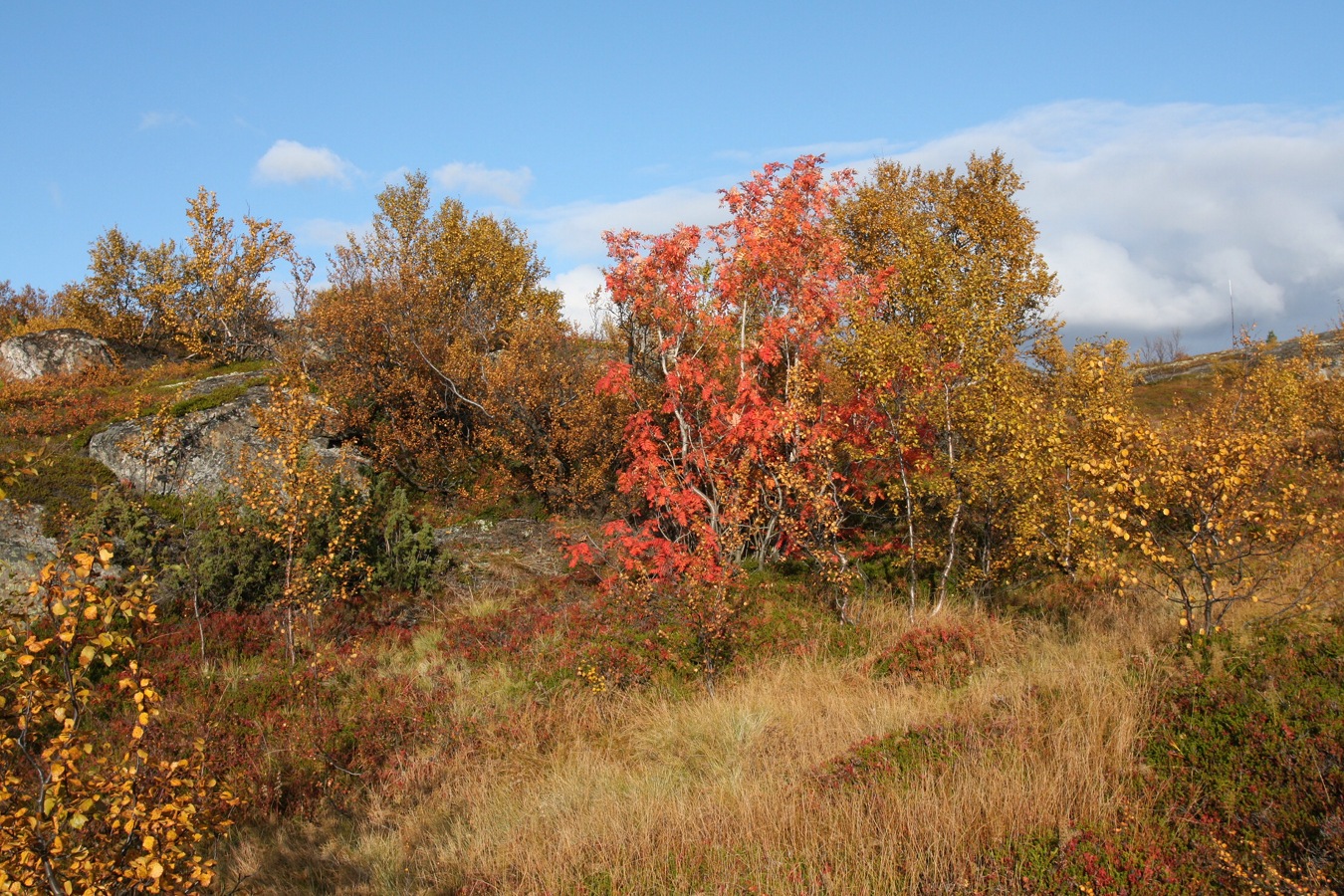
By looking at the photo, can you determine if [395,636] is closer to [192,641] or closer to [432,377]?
[192,641]

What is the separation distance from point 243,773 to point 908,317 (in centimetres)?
1367

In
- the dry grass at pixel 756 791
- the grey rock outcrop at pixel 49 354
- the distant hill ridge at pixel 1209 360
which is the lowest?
the dry grass at pixel 756 791

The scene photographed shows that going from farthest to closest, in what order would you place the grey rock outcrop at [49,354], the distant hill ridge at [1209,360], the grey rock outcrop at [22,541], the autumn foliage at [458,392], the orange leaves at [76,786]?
the distant hill ridge at [1209,360], the grey rock outcrop at [49,354], the autumn foliage at [458,392], the grey rock outcrop at [22,541], the orange leaves at [76,786]

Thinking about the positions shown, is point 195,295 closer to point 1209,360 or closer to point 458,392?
point 458,392

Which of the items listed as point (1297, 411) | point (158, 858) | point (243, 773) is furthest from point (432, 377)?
point (1297, 411)

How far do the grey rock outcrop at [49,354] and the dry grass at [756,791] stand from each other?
2112 cm

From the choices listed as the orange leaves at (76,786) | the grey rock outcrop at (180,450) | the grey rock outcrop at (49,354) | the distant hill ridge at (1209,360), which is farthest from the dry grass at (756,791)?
the distant hill ridge at (1209,360)

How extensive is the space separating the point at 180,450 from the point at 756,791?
16.1 m

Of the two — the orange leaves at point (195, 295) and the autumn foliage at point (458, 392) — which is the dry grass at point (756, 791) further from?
the orange leaves at point (195, 295)

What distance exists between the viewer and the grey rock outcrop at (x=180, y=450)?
15.8m

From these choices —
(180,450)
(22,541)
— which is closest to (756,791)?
(22,541)

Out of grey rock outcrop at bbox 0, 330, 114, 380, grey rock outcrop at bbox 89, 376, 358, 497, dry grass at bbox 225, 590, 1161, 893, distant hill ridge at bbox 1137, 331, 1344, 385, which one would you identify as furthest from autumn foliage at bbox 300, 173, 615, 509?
distant hill ridge at bbox 1137, 331, 1344, 385

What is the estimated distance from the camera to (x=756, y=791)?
6.64 metres

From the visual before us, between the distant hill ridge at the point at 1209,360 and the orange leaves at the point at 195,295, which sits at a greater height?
the orange leaves at the point at 195,295
